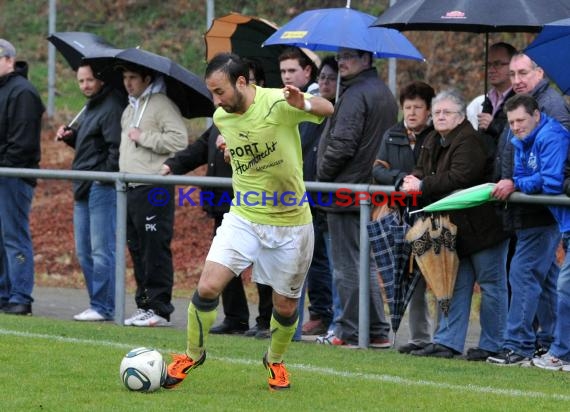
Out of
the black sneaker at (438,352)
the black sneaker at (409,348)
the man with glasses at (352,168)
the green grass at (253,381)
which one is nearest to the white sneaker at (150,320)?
the green grass at (253,381)

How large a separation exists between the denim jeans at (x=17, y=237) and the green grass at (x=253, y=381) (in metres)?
1.90

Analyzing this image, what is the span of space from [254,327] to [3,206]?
286 centimetres

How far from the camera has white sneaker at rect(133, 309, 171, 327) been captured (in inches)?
462

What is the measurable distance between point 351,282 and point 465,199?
1.46 metres

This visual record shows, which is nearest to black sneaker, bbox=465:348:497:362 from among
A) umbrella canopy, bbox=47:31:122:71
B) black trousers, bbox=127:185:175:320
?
black trousers, bbox=127:185:175:320

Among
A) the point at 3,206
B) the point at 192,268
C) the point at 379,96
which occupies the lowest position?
the point at 192,268

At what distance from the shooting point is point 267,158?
8.18m

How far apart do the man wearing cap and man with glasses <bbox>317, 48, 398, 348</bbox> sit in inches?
124

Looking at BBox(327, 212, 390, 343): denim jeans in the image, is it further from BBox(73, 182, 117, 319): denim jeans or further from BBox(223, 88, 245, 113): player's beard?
BBox(223, 88, 245, 113): player's beard

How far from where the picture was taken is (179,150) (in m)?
11.9

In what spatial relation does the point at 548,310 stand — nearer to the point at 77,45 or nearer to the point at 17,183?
the point at 17,183

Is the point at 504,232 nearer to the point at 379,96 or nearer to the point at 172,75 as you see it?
the point at 379,96

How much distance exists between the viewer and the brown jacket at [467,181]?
387 inches

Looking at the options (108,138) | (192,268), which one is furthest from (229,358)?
(192,268)
